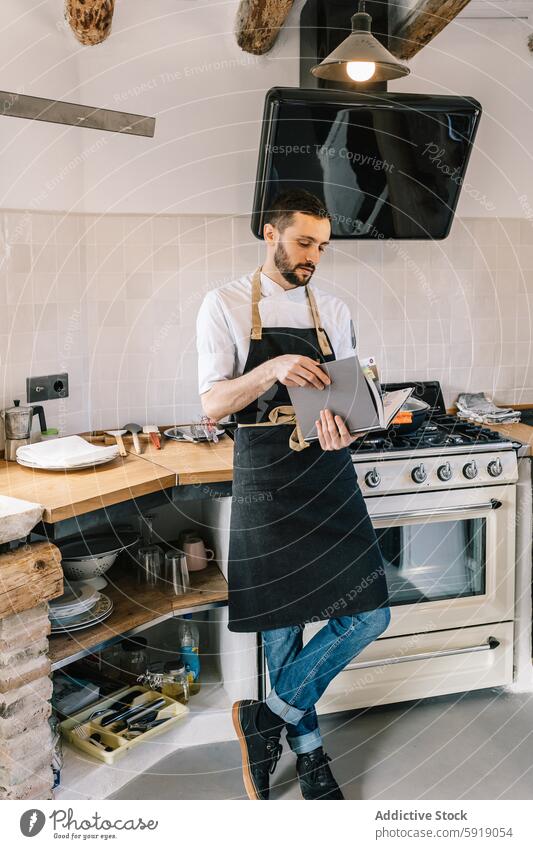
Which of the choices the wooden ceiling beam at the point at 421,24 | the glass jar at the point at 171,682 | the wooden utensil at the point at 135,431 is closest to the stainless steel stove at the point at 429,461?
the wooden utensil at the point at 135,431

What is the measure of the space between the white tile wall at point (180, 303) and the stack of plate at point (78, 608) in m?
0.62

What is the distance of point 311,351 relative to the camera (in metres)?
1.96

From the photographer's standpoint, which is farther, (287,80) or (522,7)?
(522,7)

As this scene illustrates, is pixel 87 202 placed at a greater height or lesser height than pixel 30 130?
lesser

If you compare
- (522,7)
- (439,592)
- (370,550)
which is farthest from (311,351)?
(522,7)

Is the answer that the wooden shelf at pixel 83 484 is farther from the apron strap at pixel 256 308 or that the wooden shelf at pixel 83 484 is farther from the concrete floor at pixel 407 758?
the concrete floor at pixel 407 758

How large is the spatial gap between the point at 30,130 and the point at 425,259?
1.39 meters

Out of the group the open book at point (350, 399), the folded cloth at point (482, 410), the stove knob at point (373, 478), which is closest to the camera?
the open book at point (350, 399)

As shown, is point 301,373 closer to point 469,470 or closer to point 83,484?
point 83,484

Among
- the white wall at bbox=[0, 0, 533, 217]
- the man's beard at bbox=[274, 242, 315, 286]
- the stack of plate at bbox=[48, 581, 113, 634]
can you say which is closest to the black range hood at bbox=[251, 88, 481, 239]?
the white wall at bbox=[0, 0, 533, 217]

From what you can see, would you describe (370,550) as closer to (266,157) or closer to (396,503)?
(396,503)

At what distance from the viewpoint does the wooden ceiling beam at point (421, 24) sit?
2.21 m

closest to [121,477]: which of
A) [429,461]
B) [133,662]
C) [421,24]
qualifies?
[133,662]

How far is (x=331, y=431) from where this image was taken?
5.81ft
